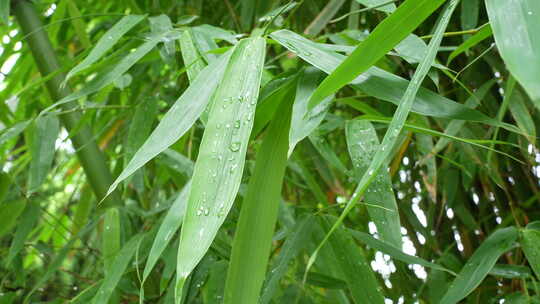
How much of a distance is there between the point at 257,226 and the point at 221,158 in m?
0.06

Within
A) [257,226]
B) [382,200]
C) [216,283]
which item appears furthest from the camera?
[216,283]

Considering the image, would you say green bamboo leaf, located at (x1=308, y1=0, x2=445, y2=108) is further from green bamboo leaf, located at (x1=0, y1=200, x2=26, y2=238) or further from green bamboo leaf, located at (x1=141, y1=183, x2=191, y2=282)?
green bamboo leaf, located at (x1=0, y1=200, x2=26, y2=238)

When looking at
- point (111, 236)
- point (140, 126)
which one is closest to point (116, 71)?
point (140, 126)

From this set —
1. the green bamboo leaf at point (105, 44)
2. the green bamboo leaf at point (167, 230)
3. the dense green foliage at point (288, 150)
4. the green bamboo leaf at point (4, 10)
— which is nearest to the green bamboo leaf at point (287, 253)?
the dense green foliage at point (288, 150)

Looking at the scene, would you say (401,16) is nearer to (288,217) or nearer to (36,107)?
(288,217)

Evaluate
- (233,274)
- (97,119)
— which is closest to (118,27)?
(233,274)

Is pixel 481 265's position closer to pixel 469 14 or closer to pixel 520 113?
pixel 520 113

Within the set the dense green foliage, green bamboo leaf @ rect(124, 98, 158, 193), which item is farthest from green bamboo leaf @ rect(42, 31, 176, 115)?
green bamboo leaf @ rect(124, 98, 158, 193)

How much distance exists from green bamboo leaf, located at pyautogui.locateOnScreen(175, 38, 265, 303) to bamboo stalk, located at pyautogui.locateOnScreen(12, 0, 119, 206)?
0.42m

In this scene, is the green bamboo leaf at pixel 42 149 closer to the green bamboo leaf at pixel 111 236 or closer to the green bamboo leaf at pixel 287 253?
the green bamboo leaf at pixel 111 236

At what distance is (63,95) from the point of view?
2.83 ft

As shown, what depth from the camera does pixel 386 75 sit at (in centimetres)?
50

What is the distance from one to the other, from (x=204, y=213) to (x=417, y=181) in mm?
644

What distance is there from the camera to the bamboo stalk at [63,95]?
85cm
